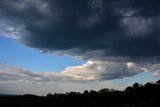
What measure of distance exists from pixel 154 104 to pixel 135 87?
4273 centimetres

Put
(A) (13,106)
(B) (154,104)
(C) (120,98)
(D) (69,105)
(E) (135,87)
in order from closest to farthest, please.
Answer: (B) (154,104)
(C) (120,98)
(D) (69,105)
(E) (135,87)
(A) (13,106)

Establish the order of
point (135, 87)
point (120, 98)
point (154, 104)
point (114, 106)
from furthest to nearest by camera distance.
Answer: point (135, 87)
point (120, 98)
point (114, 106)
point (154, 104)

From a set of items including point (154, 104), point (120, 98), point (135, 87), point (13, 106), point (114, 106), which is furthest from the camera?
point (13, 106)

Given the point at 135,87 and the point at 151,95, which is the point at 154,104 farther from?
the point at 135,87

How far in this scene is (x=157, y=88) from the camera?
12562 centimetres

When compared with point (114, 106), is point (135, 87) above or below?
above

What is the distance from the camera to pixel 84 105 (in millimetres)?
124625

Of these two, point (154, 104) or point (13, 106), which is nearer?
point (154, 104)

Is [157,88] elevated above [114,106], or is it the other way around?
[157,88]

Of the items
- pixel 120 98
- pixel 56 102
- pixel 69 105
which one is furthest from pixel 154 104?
pixel 56 102

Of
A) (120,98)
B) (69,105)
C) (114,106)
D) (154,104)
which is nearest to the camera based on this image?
(154,104)

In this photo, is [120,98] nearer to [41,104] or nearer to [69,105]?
[69,105]

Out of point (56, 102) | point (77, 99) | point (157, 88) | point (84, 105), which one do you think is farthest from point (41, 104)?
point (157, 88)

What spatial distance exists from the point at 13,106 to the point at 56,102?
2564 centimetres
